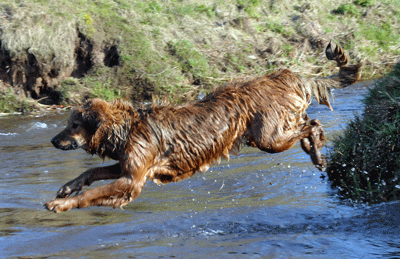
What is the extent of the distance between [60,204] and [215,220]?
5.68 feet

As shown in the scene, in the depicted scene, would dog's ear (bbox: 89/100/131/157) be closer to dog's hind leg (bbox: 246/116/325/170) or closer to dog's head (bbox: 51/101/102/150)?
dog's head (bbox: 51/101/102/150)

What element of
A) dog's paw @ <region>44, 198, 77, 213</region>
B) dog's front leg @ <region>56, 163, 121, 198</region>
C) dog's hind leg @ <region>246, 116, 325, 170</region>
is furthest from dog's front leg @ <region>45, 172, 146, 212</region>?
dog's hind leg @ <region>246, 116, 325, 170</region>

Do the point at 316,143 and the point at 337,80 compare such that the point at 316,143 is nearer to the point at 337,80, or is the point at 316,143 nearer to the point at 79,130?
the point at 337,80

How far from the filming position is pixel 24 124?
37.0 feet

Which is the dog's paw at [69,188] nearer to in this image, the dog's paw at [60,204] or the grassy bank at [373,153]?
the dog's paw at [60,204]

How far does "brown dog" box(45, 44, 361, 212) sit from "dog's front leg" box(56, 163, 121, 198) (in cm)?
1

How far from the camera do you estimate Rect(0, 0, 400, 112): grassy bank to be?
12547 millimetres

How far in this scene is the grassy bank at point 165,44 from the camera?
1255 centimetres

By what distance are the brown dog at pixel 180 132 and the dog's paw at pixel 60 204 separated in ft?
0.03

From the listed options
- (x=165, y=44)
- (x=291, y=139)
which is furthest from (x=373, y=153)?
(x=165, y=44)

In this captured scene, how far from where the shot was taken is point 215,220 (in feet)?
18.4

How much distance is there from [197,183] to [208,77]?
655 centimetres

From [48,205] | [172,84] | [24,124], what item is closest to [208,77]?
[172,84]

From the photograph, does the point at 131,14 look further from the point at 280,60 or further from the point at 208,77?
the point at 280,60
